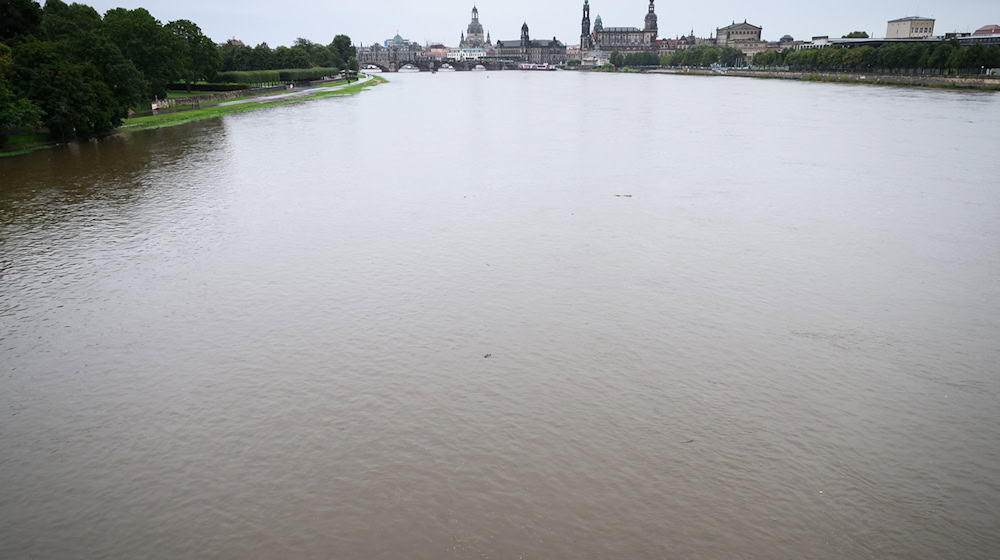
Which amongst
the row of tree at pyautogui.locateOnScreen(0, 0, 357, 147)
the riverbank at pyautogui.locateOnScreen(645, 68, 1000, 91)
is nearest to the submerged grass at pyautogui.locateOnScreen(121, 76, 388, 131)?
the row of tree at pyautogui.locateOnScreen(0, 0, 357, 147)

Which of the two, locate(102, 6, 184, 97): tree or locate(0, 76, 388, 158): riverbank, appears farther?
locate(102, 6, 184, 97): tree

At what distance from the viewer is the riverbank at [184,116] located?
41.1 meters

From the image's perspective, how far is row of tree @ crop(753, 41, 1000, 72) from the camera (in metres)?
110

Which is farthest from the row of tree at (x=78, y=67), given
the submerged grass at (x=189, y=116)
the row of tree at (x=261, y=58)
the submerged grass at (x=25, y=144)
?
the row of tree at (x=261, y=58)

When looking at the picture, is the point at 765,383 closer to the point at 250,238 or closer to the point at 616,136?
the point at 250,238

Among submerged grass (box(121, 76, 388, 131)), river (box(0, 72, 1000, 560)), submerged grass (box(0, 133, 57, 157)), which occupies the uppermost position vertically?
submerged grass (box(121, 76, 388, 131))

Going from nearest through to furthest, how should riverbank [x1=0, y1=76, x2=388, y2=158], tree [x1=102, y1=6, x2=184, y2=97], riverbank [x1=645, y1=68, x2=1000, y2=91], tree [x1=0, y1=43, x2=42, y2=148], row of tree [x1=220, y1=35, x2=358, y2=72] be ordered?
tree [x1=0, y1=43, x2=42, y2=148]
riverbank [x1=0, y1=76, x2=388, y2=158]
tree [x1=102, y1=6, x2=184, y2=97]
riverbank [x1=645, y1=68, x2=1000, y2=91]
row of tree [x1=220, y1=35, x2=358, y2=72]

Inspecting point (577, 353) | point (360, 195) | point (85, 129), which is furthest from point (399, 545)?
point (85, 129)

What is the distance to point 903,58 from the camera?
413 feet

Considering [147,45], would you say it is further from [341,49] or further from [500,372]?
[341,49]

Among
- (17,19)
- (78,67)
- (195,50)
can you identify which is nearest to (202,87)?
(195,50)

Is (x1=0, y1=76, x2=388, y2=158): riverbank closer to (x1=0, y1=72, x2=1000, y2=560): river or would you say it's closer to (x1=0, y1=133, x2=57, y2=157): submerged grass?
(x1=0, y1=133, x2=57, y2=157): submerged grass

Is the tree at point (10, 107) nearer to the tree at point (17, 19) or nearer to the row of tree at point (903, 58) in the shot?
the tree at point (17, 19)

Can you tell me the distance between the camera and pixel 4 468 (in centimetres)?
1079
